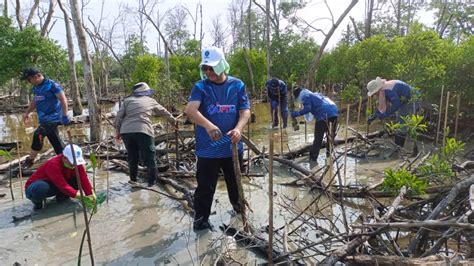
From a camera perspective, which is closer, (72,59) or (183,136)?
(183,136)

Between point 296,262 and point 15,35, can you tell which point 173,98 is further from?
point 296,262

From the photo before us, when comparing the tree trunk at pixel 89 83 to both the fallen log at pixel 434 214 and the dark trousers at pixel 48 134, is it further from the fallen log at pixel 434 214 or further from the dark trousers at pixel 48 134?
the fallen log at pixel 434 214

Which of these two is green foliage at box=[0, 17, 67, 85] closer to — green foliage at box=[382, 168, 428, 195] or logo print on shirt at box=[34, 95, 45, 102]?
logo print on shirt at box=[34, 95, 45, 102]

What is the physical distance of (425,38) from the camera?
7410 mm

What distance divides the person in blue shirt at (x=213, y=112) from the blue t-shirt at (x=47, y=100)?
11.0 feet

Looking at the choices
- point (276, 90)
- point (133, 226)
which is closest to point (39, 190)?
point (133, 226)

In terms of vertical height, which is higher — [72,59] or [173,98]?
[72,59]

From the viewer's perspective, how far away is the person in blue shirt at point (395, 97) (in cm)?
654

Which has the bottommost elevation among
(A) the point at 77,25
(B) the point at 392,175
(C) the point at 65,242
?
(C) the point at 65,242

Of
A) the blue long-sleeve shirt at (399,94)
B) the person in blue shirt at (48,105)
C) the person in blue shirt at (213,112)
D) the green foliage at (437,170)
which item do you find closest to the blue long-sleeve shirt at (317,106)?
the blue long-sleeve shirt at (399,94)

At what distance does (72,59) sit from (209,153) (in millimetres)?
11661

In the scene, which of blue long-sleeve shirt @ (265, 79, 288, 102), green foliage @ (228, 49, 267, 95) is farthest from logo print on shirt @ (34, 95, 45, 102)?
green foliage @ (228, 49, 267, 95)

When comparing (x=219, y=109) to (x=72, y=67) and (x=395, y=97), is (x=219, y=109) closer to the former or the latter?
(x=395, y=97)

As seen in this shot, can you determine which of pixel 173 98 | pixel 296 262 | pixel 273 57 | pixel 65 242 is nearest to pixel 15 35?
pixel 173 98
